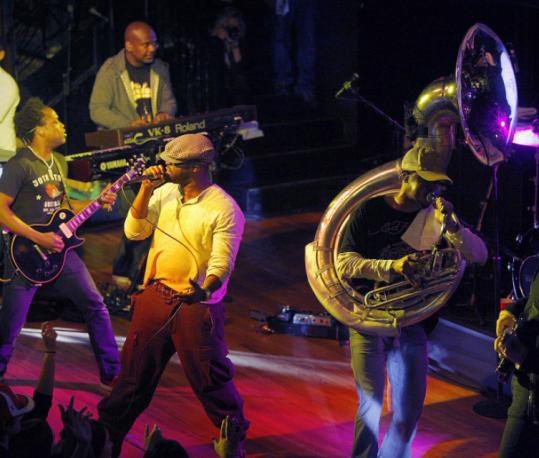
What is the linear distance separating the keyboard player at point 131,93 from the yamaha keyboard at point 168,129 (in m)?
0.64

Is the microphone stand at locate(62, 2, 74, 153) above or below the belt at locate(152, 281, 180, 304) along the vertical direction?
above

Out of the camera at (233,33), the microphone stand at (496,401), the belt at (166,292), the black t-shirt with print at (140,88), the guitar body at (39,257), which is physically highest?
the camera at (233,33)

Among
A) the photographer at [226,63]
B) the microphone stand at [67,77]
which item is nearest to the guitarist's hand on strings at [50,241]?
the microphone stand at [67,77]

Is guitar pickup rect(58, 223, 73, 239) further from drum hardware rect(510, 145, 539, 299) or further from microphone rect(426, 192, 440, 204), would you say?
drum hardware rect(510, 145, 539, 299)

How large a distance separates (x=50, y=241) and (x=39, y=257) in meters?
0.14

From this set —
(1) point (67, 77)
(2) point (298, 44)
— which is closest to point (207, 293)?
(1) point (67, 77)

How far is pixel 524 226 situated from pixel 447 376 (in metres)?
1.51

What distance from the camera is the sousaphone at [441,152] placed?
14.7ft

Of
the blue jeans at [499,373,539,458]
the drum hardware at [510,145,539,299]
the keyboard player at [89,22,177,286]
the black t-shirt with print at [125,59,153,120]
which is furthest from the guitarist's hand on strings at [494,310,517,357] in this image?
the black t-shirt with print at [125,59,153,120]

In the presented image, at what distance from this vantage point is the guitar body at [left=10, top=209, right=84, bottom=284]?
5879mm

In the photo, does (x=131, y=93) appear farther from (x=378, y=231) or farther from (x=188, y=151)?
(x=378, y=231)

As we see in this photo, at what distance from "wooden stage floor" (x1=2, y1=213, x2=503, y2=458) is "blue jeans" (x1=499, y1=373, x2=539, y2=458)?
1410mm

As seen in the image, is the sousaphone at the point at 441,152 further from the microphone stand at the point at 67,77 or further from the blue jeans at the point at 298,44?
the blue jeans at the point at 298,44

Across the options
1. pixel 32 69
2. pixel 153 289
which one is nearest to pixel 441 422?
pixel 153 289
